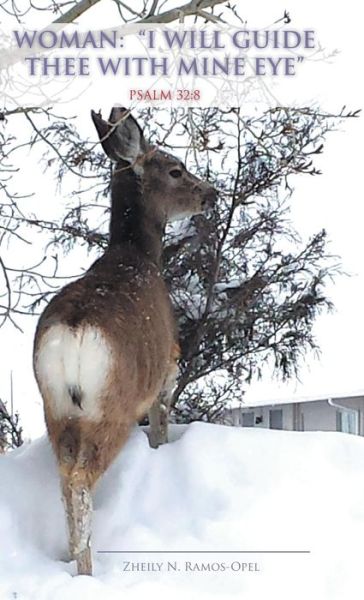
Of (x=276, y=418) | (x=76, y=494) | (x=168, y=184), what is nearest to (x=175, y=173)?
(x=168, y=184)

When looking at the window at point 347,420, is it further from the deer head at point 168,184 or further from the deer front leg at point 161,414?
the deer front leg at point 161,414

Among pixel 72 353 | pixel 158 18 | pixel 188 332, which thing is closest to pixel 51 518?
pixel 72 353

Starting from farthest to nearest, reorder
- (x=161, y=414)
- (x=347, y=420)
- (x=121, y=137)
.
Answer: (x=347, y=420) < (x=121, y=137) < (x=161, y=414)

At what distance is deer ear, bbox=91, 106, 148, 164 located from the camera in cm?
545

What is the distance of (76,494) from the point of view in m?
4.00

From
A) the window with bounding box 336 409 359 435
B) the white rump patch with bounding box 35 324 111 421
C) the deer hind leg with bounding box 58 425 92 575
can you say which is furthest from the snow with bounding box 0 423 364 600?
the window with bounding box 336 409 359 435

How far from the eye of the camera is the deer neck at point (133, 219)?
18.3 feet

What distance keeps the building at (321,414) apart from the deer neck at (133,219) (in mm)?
8356

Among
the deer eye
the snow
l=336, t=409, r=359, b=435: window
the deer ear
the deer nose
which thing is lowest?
the snow

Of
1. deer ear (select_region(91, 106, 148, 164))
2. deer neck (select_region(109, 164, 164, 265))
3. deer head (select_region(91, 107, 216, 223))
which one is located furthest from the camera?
deer head (select_region(91, 107, 216, 223))

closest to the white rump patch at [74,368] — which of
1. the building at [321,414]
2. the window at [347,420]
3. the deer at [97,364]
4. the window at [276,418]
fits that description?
the deer at [97,364]

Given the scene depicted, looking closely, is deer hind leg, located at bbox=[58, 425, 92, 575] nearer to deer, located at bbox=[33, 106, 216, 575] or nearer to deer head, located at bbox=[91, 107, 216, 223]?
deer, located at bbox=[33, 106, 216, 575]

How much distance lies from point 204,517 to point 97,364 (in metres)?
0.99

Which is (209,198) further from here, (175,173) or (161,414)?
(161,414)
